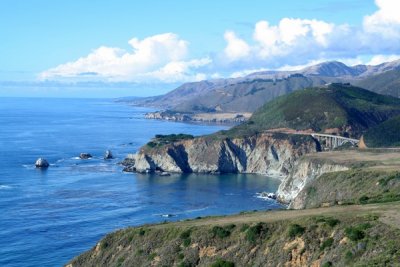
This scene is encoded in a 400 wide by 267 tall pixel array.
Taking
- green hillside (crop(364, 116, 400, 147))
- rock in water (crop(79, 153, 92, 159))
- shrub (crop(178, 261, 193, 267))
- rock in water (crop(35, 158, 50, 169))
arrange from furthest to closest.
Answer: rock in water (crop(79, 153, 92, 159)), rock in water (crop(35, 158, 50, 169)), green hillside (crop(364, 116, 400, 147)), shrub (crop(178, 261, 193, 267))

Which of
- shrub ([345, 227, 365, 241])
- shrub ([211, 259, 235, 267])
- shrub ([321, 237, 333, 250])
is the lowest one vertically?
shrub ([211, 259, 235, 267])

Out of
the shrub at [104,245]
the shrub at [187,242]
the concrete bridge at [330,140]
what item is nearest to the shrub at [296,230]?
the shrub at [187,242]

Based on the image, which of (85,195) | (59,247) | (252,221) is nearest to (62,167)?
(85,195)

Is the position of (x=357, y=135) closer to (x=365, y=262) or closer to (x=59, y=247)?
(x=59, y=247)

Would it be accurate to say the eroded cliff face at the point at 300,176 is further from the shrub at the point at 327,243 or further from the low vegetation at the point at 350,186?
the shrub at the point at 327,243

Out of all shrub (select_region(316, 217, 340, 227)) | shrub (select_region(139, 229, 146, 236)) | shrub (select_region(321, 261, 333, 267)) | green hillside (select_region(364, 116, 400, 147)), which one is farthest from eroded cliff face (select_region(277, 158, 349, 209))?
shrub (select_region(321, 261, 333, 267))

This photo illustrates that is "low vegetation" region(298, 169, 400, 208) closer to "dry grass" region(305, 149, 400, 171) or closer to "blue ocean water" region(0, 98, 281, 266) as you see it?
"dry grass" region(305, 149, 400, 171)
